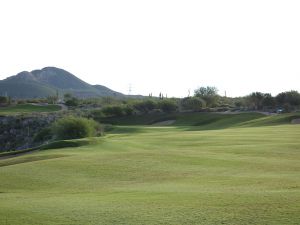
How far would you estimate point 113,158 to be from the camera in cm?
3678

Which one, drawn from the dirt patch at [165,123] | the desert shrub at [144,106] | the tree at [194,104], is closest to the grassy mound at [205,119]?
the dirt patch at [165,123]

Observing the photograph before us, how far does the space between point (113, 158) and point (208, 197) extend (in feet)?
60.4

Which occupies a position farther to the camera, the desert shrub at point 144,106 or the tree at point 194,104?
the desert shrub at point 144,106

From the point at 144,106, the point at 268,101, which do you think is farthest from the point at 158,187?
the point at 144,106

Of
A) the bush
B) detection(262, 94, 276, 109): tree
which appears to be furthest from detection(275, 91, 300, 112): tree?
the bush

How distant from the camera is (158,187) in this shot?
23969 mm

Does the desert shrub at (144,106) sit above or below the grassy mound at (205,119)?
above

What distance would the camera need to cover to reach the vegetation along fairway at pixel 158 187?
52.4ft

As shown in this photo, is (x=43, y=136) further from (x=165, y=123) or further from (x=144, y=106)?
(x=144, y=106)

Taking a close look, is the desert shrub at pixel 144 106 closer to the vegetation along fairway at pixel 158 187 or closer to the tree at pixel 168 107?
the tree at pixel 168 107

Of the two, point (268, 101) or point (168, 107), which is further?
point (168, 107)

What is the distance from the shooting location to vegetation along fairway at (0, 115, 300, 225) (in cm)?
1598

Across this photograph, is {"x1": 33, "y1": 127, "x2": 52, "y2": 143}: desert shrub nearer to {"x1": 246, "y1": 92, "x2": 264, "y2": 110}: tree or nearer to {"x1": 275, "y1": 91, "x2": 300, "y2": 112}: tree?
{"x1": 246, "y1": 92, "x2": 264, "y2": 110}: tree

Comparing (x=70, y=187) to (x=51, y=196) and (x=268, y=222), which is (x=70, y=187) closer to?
(x=51, y=196)
